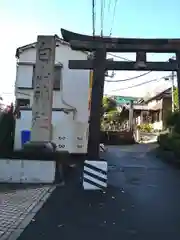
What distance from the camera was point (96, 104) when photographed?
14391 millimetres

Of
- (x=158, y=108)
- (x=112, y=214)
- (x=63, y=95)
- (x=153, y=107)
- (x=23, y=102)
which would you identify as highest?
(x=153, y=107)

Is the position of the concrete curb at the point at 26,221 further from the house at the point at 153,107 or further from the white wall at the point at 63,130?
the house at the point at 153,107

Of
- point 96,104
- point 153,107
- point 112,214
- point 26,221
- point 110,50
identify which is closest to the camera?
point 26,221

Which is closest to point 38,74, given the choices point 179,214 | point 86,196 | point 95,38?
point 95,38

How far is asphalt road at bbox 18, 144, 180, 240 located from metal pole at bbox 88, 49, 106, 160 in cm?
136

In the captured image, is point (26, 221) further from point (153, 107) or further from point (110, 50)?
point (153, 107)

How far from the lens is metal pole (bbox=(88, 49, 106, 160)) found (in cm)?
1407

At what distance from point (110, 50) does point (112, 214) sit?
840 cm

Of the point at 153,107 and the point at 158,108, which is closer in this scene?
the point at 158,108

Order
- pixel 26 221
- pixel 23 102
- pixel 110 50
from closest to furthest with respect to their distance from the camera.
Answer: pixel 26 221
pixel 110 50
pixel 23 102

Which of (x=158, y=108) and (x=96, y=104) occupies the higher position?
(x=158, y=108)

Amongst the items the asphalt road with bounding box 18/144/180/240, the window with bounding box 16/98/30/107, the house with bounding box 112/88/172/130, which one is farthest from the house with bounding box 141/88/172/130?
the asphalt road with bounding box 18/144/180/240

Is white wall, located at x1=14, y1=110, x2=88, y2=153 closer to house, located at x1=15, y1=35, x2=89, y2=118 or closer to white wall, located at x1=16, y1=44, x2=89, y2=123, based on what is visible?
white wall, located at x1=16, y1=44, x2=89, y2=123

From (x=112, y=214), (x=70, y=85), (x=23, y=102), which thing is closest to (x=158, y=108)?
(x=70, y=85)
